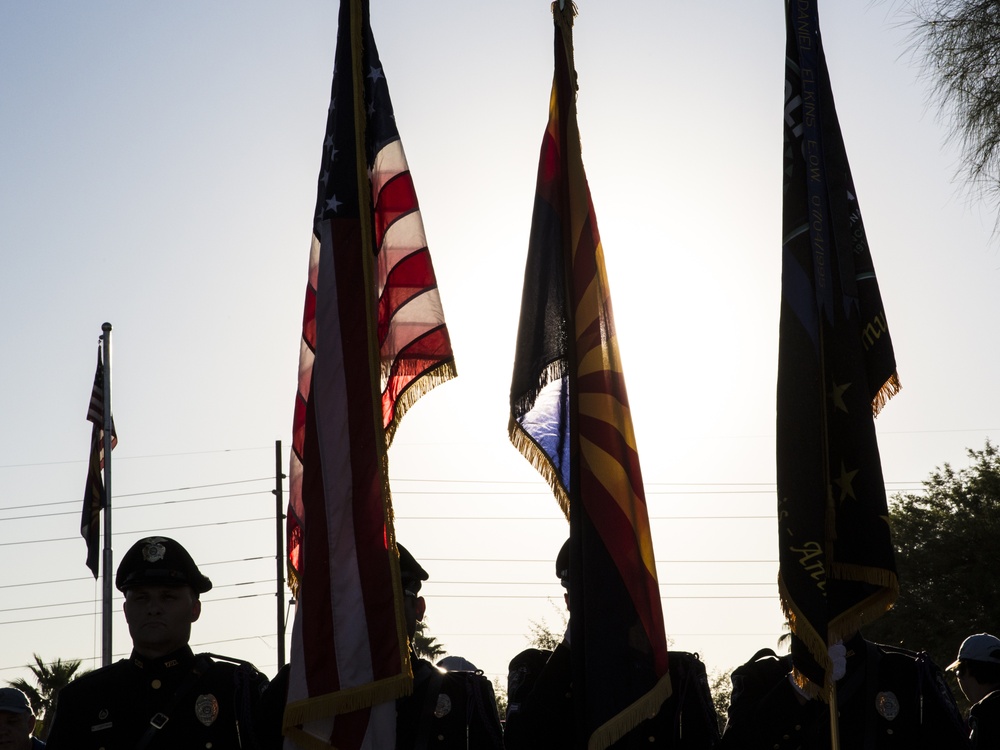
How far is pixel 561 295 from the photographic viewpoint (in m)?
6.19

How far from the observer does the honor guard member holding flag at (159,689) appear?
5.52m

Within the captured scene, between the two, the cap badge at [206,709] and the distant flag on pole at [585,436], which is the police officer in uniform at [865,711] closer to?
the distant flag on pole at [585,436]

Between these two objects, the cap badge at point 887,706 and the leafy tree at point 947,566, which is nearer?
the cap badge at point 887,706

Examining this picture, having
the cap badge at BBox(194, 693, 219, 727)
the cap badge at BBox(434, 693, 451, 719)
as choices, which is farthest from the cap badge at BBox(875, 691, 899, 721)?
the cap badge at BBox(194, 693, 219, 727)

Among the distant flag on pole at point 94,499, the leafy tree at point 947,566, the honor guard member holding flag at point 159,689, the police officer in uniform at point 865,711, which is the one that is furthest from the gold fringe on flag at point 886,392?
the leafy tree at point 947,566

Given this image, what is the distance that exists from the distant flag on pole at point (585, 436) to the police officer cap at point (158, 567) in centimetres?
156

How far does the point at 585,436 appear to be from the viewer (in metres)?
5.84

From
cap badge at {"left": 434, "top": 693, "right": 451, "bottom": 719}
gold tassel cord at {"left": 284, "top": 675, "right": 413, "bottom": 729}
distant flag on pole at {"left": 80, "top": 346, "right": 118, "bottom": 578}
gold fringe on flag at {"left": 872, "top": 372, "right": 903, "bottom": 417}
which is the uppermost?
distant flag on pole at {"left": 80, "top": 346, "right": 118, "bottom": 578}

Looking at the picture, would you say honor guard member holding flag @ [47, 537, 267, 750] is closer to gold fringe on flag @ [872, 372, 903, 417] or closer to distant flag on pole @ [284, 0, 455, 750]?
distant flag on pole @ [284, 0, 455, 750]

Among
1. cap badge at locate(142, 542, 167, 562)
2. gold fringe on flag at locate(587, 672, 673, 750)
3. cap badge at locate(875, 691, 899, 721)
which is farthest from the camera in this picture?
cap badge at locate(875, 691, 899, 721)

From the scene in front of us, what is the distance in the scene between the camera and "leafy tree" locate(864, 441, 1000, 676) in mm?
26312

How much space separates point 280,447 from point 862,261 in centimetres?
2559

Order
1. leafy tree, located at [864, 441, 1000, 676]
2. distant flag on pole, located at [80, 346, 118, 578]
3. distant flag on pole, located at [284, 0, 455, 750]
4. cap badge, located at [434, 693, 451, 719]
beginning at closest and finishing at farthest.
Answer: distant flag on pole, located at [284, 0, 455, 750], cap badge, located at [434, 693, 451, 719], distant flag on pole, located at [80, 346, 118, 578], leafy tree, located at [864, 441, 1000, 676]

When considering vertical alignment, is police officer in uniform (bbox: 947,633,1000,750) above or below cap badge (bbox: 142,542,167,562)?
below
